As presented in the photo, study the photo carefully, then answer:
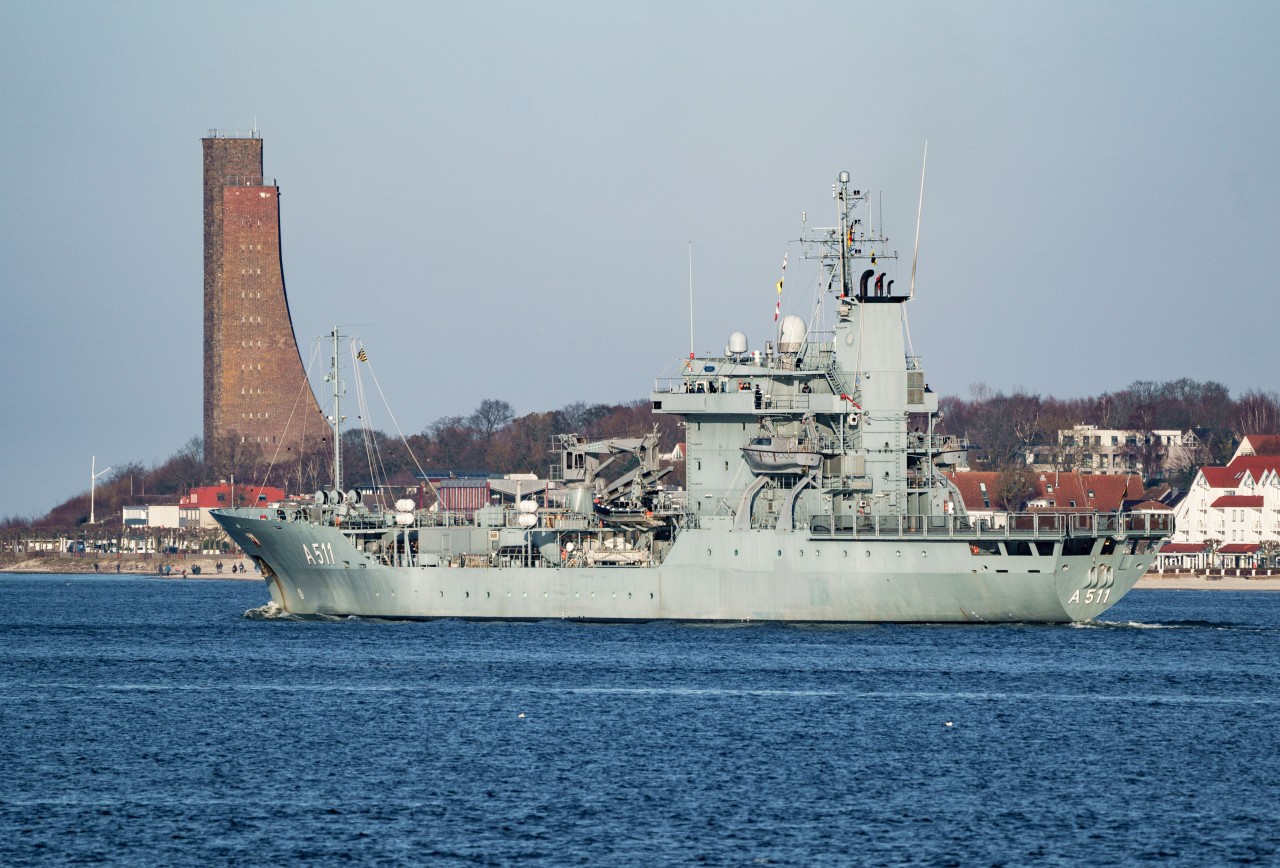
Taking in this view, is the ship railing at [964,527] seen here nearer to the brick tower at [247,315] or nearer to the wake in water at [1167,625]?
the wake in water at [1167,625]

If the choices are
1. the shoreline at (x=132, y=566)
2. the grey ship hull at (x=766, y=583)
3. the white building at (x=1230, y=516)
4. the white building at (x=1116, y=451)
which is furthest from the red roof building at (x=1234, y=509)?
the shoreline at (x=132, y=566)

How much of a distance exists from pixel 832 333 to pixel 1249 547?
190ft

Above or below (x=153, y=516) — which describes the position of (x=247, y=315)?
above

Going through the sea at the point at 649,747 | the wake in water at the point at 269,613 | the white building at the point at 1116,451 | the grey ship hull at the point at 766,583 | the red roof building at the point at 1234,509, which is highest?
the white building at the point at 1116,451

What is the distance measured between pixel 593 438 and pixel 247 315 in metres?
32.9

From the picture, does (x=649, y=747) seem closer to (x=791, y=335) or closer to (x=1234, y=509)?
(x=791, y=335)

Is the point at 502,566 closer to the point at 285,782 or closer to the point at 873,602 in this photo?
the point at 873,602

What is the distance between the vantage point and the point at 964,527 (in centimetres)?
4744

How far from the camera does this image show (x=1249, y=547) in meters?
101

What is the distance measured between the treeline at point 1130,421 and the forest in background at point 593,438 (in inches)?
3.3

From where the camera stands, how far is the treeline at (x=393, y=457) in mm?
141125

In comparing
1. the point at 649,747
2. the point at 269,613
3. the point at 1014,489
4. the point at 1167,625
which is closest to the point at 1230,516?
the point at 1014,489

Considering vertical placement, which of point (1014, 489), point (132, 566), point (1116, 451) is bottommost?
point (132, 566)

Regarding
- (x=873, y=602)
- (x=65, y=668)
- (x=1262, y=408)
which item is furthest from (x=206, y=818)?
(x=1262, y=408)
